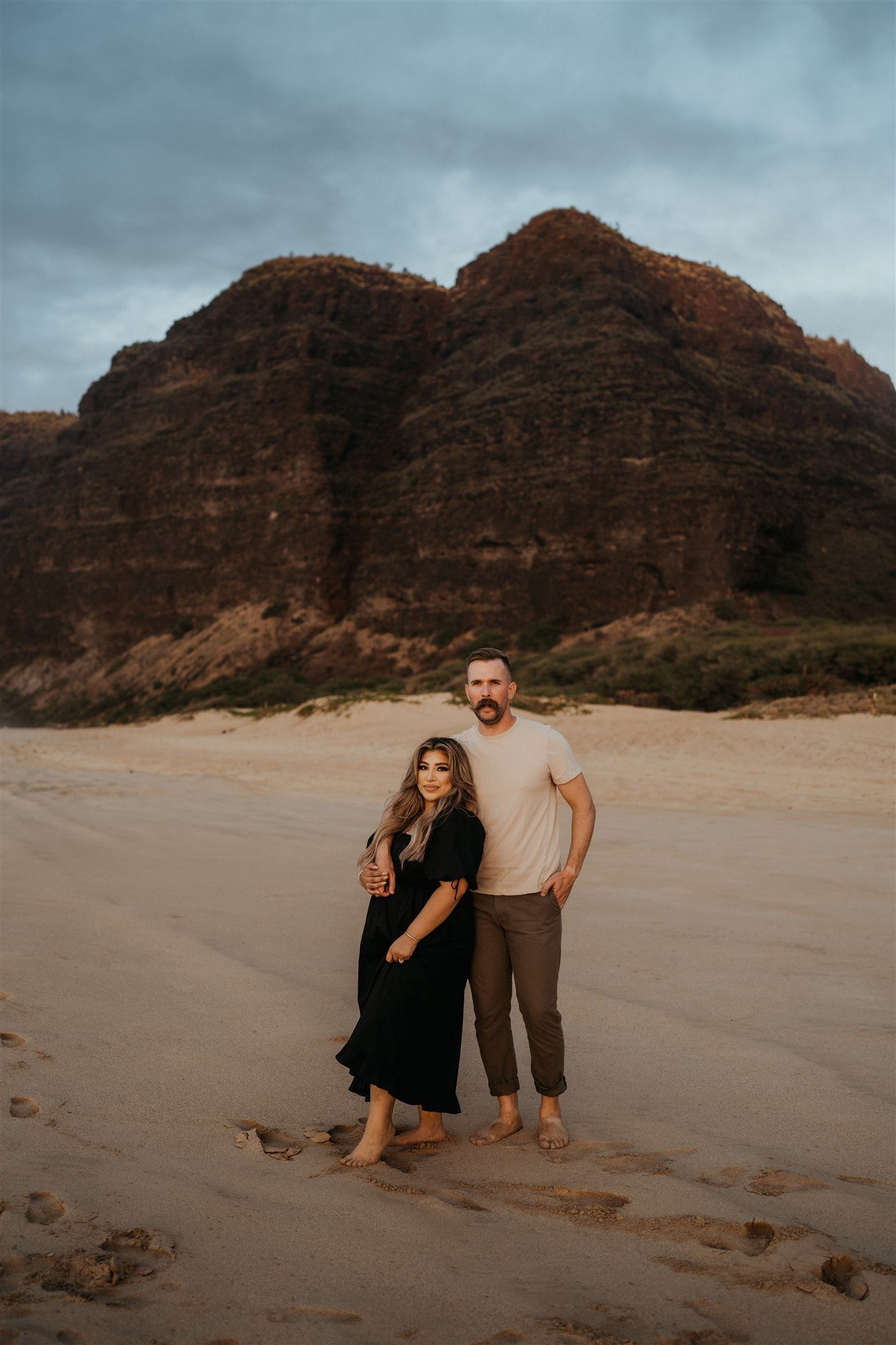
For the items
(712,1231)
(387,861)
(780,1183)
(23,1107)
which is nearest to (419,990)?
(387,861)

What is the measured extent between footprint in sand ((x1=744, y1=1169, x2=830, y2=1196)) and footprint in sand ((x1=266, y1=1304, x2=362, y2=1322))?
123 cm

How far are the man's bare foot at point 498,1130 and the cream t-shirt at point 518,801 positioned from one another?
2.43 feet

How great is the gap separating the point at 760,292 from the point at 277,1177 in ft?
205

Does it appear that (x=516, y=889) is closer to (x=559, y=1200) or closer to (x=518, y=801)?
(x=518, y=801)

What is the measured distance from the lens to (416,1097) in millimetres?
2945

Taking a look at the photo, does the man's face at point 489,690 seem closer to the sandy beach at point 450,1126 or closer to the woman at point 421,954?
the woman at point 421,954

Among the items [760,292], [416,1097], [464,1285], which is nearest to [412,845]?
[416,1097]

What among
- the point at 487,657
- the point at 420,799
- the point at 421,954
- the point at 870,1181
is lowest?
the point at 870,1181

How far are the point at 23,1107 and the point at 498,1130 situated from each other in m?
1.50

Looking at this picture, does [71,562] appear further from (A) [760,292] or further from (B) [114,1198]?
(B) [114,1198]

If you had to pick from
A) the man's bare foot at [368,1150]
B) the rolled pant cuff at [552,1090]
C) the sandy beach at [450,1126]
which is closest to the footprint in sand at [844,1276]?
the sandy beach at [450,1126]

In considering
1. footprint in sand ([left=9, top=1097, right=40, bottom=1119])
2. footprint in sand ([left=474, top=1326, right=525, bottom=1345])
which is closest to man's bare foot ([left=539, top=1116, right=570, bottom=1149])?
footprint in sand ([left=474, top=1326, right=525, bottom=1345])

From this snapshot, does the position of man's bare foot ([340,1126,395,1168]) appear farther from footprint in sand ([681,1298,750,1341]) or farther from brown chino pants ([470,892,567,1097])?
footprint in sand ([681,1298,750,1341])

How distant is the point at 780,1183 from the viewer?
267 centimetres
